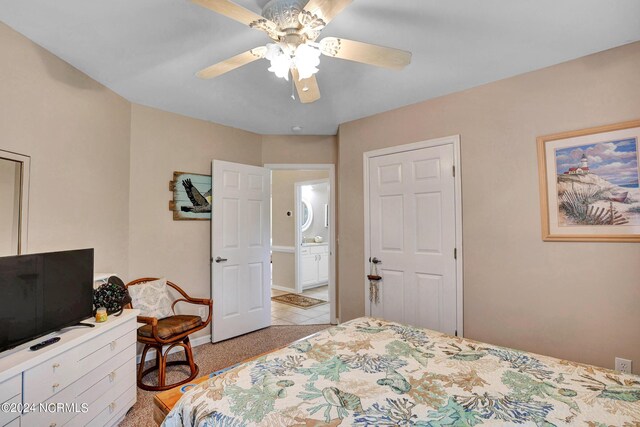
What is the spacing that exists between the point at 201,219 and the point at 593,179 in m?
3.38

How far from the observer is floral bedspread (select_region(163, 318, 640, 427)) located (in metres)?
1.07

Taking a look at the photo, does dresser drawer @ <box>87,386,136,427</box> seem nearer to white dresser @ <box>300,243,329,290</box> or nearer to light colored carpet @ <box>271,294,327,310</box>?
light colored carpet @ <box>271,294,327,310</box>

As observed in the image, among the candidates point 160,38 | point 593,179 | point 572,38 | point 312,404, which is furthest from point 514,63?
point 312,404

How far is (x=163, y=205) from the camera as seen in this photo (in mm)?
3152

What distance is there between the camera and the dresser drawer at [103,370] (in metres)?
1.73

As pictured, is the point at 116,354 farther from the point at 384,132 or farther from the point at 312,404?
the point at 384,132

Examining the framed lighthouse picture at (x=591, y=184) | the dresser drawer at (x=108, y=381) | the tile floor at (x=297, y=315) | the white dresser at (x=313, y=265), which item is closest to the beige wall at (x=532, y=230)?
the framed lighthouse picture at (x=591, y=184)

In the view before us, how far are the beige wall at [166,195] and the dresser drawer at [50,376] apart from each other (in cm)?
135

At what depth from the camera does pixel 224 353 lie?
3.13 metres

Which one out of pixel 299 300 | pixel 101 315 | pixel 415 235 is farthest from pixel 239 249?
pixel 299 300

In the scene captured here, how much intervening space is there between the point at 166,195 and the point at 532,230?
324 cm

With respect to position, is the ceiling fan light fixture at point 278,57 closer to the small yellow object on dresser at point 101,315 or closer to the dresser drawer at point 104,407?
the small yellow object on dresser at point 101,315

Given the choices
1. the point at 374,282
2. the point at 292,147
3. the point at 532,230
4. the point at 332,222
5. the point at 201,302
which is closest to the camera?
the point at 532,230

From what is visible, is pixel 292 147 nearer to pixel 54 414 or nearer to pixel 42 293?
pixel 42 293
